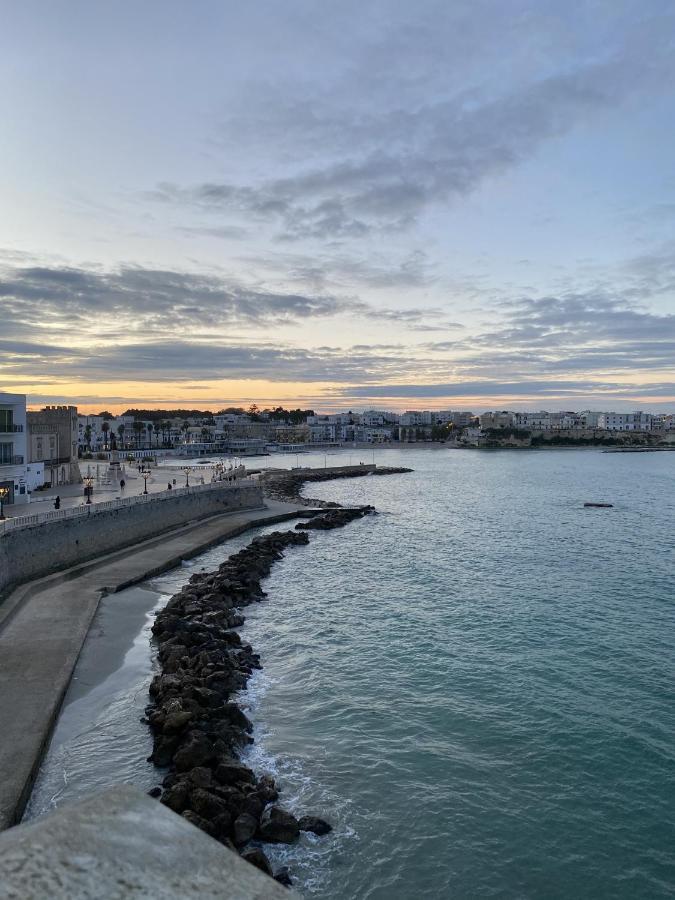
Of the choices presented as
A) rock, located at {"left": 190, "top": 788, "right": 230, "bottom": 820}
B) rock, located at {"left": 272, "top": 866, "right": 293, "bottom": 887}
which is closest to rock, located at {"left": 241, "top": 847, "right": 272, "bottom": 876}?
rock, located at {"left": 272, "top": 866, "right": 293, "bottom": 887}

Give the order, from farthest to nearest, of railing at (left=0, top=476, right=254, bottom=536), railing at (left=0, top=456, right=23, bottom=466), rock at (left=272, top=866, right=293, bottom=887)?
1. railing at (left=0, top=456, right=23, bottom=466)
2. railing at (left=0, top=476, right=254, bottom=536)
3. rock at (left=272, top=866, right=293, bottom=887)

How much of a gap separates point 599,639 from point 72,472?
37953mm

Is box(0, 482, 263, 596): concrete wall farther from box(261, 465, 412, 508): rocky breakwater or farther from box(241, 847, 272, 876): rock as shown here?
box(261, 465, 412, 508): rocky breakwater

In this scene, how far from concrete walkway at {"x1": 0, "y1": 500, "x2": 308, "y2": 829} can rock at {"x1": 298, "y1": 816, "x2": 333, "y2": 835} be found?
15.1 ft

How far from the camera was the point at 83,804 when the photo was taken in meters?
3.05

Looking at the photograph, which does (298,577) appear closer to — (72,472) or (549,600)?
(549,600)

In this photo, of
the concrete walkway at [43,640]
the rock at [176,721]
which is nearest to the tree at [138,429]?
the concrete walkway at [43,640]

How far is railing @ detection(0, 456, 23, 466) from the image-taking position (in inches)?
1230

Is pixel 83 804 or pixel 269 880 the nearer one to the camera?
pixel 269 880

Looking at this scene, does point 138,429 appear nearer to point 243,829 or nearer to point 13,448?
point 13,448

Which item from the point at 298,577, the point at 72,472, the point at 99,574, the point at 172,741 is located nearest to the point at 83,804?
the point at 172,741

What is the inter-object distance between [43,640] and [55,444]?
30596 mm

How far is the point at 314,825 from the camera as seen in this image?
1094 cm

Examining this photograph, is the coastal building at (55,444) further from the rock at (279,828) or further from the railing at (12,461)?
the rock at (279,828)
